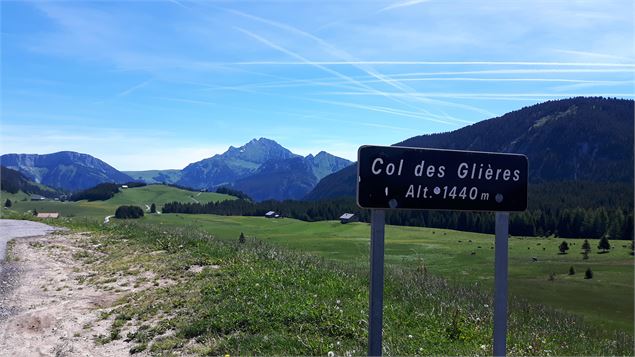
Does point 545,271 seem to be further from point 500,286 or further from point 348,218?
point 348,218

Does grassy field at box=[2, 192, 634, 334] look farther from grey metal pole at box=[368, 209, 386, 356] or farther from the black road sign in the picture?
grey metal pole at box=[368, 209, 386, 356]

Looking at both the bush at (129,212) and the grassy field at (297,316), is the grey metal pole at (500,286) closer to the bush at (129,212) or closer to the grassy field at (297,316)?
the grassy field at (297,316)

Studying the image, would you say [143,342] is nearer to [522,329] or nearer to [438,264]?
[522,329]

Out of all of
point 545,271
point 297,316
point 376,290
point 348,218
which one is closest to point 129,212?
point 348,218

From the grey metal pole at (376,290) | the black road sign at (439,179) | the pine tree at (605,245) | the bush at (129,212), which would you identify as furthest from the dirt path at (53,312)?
the bush at (129,212)

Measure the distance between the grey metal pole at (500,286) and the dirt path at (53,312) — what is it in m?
6.44

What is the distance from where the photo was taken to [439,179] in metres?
4.87

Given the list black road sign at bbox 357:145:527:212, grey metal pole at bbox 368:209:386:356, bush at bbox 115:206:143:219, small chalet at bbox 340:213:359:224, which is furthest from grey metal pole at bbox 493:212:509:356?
bush at bbox 115:206:143:219

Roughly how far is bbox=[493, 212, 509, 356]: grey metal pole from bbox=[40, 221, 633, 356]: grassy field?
8.19 ft

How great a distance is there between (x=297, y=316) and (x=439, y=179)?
4.89m

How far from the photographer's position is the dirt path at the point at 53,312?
29.4 ft

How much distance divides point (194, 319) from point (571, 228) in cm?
13621

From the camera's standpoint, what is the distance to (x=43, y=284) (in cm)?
1434

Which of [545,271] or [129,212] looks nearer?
[545,271]
